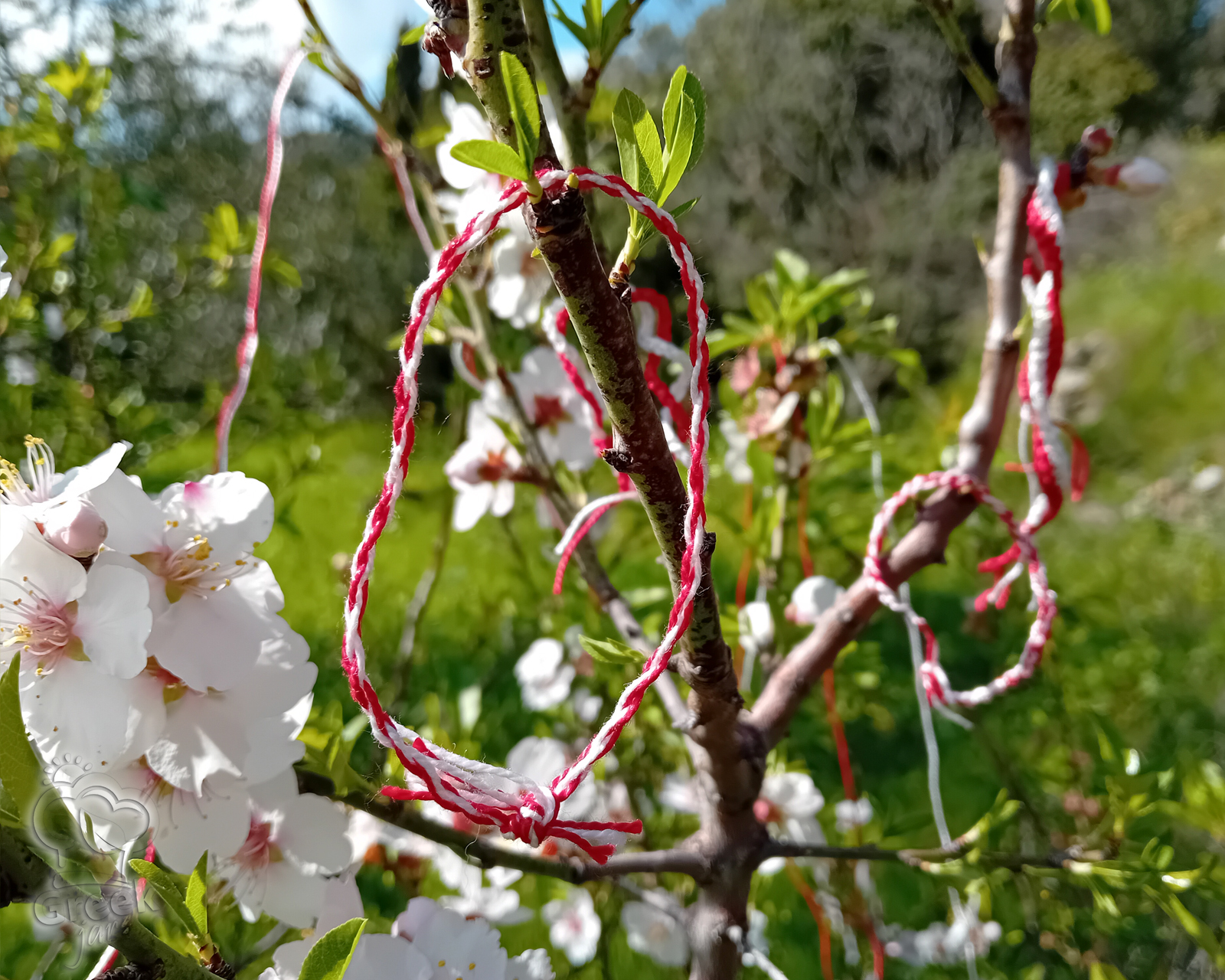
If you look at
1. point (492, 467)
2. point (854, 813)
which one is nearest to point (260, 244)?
point (492, 467)

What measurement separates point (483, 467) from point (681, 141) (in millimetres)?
354

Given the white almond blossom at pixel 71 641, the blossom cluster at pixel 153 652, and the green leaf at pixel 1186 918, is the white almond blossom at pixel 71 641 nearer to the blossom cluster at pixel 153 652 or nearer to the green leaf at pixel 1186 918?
the blossom cluster at pixel 153 652

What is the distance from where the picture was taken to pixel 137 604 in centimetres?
22

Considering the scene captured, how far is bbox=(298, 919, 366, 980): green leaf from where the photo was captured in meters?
0.19

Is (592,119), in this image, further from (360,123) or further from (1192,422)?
(1192,422)

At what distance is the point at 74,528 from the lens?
22 centimetres

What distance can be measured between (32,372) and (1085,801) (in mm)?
1429

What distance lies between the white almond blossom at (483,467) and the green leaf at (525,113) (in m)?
0.35

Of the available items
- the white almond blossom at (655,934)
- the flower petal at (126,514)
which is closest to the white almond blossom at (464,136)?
the flower petal at (126,514)

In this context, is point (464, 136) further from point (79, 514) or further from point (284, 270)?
point (284, 270)

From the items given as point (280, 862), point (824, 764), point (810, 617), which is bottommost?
point (824, 764)

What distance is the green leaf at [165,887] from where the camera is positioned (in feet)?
0.67

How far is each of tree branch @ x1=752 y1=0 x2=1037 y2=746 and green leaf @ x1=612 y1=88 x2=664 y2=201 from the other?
0.28 meters

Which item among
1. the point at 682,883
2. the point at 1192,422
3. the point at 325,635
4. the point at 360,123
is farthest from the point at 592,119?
the point at 1192,422
